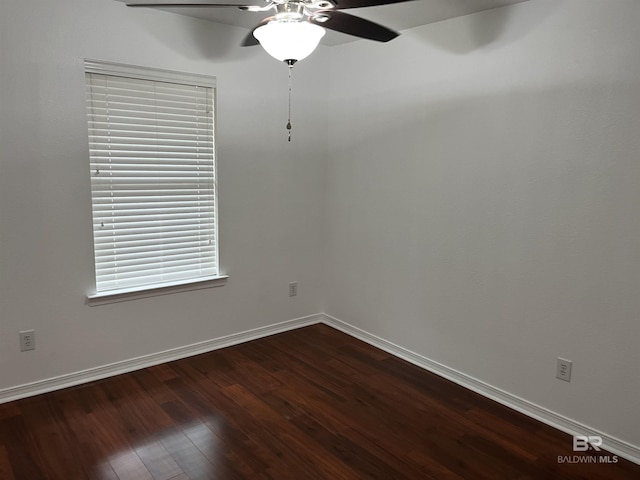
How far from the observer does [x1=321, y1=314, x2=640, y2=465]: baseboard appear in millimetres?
2406

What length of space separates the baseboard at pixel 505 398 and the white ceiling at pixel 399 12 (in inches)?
92.4

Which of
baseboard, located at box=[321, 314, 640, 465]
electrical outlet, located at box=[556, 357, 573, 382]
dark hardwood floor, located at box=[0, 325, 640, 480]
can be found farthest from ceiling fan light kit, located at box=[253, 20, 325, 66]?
baseboard, located at box=[321, 314, 640, 465]

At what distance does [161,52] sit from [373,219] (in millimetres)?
1948

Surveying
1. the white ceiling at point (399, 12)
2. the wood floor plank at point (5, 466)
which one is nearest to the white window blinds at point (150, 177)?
the white ceiling at point (399, 12)

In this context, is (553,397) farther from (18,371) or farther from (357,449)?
(18,371)

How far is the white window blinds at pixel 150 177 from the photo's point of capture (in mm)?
2961

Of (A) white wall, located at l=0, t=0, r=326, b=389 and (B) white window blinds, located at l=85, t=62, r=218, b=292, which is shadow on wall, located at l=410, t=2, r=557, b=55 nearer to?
(A) white wall, located at l=0, t=0, r=326, b=389

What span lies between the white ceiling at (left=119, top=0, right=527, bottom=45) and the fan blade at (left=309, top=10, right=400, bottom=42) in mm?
731

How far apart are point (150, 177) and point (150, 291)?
0.80 m

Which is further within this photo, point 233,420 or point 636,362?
point 233,420

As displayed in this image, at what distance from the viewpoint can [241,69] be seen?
3.43 m

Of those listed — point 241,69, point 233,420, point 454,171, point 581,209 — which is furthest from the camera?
point 241,69

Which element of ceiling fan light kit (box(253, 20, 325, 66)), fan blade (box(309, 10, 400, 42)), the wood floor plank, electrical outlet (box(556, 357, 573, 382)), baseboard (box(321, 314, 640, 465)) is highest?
fan blade (box(309, 10, 400, 42))

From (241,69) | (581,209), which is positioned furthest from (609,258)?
(241,69)
